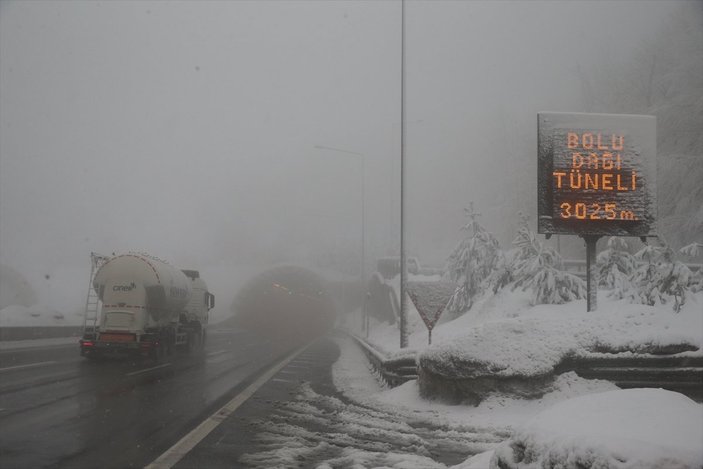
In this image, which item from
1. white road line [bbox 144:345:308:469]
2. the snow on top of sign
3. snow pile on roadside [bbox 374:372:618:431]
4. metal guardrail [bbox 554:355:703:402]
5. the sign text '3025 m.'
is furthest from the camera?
the snow on top of sign

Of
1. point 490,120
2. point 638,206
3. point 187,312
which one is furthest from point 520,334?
point 490,120

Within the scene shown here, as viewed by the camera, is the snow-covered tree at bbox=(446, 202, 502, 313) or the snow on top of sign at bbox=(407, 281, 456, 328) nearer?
the snow on top of sign at bbox=(407, 281, 456, 328)

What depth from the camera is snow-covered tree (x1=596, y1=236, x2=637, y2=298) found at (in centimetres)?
2198

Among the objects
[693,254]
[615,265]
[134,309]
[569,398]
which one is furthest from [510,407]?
[134,309]

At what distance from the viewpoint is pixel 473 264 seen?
28734 mm

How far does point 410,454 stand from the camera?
795cm

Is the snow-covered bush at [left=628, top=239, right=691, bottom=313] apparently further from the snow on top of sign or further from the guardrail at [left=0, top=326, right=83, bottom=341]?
the guardrail at [left=0, top=326, right=83, bottom=341]

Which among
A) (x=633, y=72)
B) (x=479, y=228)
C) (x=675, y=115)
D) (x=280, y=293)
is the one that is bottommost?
(x=280, y=293)

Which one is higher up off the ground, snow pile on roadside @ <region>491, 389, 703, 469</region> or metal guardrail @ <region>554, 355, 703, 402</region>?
snow pile on roadside @ <region>491, 389, 703, 469</region>

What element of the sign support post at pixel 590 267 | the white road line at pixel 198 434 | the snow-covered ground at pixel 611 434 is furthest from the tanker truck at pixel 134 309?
the snow-covered ground at pixel 611 434

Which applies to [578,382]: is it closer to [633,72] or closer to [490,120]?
[633,72]

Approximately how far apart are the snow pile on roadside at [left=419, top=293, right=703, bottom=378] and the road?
4.69 meters

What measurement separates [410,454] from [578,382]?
5.16 m

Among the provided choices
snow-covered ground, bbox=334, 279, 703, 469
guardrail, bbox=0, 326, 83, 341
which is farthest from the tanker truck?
guardrail, bbox=0, 326, 83, 341
